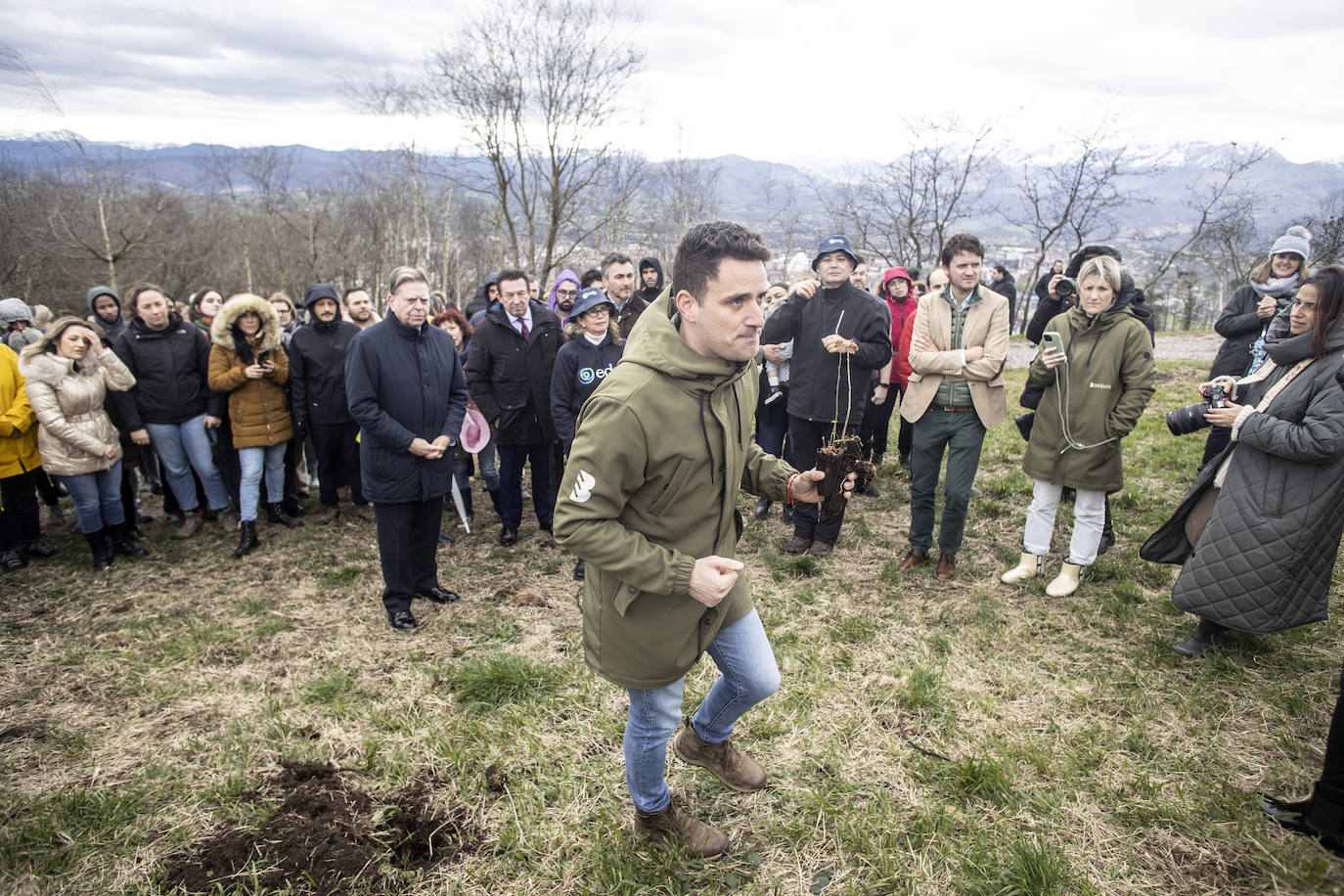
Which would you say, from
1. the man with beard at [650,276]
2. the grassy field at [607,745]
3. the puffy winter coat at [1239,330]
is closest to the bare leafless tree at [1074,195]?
the puffy winter coat at [1239,330]

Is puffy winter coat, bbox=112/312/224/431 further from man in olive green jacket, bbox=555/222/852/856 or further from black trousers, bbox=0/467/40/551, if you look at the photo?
man in olive green jacket, bbox=555/222/852/856

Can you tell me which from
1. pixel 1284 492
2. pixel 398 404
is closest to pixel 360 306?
pixel 398 404

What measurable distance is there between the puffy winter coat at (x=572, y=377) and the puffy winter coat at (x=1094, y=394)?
3279mm

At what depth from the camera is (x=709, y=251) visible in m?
2.06

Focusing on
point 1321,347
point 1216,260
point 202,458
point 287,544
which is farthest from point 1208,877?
point 1216,260

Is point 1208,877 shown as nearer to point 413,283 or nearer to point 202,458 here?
point 413,283

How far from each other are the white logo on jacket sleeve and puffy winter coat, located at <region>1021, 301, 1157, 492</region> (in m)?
3.94

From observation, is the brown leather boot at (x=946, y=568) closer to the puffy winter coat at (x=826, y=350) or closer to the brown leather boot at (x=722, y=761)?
the puffy winter coat at (x=826, y=350)

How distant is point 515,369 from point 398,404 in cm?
155

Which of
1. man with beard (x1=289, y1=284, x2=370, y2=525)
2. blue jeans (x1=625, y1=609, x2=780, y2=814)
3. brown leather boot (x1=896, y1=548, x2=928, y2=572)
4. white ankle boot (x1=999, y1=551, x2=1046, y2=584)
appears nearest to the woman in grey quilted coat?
white ankle boot (x1=999, y1=551, x2=1046, y2=584)

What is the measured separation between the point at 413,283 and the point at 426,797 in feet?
10.3

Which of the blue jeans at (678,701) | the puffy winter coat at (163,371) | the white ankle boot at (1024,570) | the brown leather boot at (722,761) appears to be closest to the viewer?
the blue jeans at (678,701)

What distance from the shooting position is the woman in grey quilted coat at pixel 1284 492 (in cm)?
324

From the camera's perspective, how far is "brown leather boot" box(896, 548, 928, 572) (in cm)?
532
